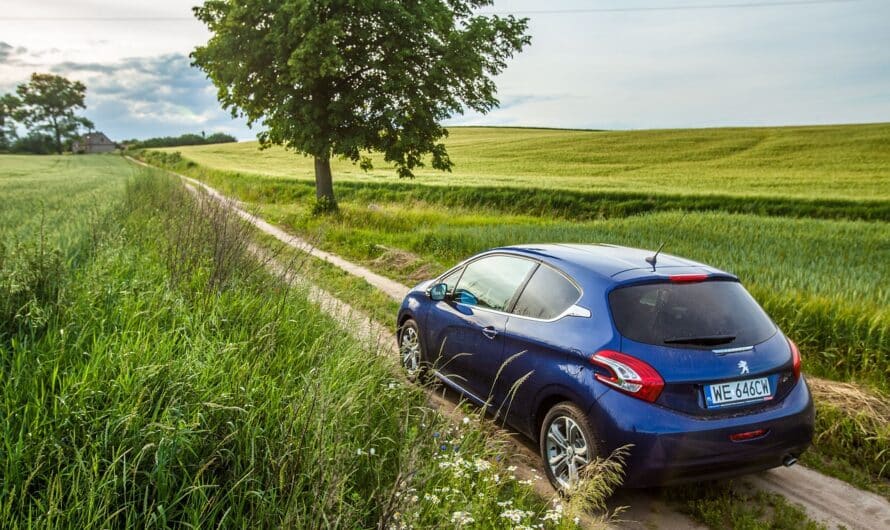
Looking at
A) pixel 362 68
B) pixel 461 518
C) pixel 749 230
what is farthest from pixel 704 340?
pixel 362 68

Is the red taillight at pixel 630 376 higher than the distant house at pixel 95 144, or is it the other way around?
the distant house at pixel 95 144

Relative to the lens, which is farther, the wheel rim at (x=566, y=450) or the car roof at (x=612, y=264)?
the car roof at (x=612, y=264)

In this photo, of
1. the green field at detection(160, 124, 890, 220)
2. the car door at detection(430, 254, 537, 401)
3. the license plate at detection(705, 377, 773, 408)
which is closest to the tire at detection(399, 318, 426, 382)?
the car door at detection(430, 254, 537, 401)

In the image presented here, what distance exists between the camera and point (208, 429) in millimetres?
2969

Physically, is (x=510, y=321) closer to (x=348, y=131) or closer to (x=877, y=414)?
(x=877, y=414)

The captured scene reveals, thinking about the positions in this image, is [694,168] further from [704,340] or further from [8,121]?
[8,121]

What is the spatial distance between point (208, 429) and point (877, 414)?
537 cm

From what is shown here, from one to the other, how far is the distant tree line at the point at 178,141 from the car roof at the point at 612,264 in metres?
118

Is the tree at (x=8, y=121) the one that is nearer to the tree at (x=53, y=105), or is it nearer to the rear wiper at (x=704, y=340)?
the tree at (x=53, y=105)

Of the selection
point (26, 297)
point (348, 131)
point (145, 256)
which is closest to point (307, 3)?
point (348, 131)

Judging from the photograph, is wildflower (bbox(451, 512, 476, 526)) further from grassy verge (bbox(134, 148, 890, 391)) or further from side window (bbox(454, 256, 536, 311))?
Answer: grassy verge (bbox(134, 148, 890, 391))

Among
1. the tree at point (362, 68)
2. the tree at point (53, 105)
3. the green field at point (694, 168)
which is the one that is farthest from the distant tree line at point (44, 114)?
the tree at point (362, 68)

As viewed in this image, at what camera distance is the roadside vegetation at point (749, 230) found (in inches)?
237

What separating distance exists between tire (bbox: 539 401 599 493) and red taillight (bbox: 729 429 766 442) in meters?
0.87
